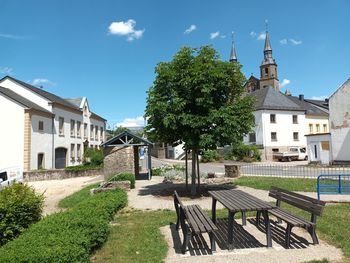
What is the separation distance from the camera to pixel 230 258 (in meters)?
5.54

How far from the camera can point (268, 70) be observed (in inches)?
2657

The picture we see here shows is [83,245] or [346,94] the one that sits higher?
[346,94]

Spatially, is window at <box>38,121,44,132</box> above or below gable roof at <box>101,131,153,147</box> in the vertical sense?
above

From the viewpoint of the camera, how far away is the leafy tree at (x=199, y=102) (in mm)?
11453

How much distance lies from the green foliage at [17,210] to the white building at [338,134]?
25.7 m

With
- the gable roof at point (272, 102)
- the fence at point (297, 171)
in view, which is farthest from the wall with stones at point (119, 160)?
the gable roof at point (272, 102)

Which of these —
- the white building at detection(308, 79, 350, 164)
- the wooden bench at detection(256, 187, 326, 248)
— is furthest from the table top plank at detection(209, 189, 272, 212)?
the white building at detection(308, 79, 350, 164)

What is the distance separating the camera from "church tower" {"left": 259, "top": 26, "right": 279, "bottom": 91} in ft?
219

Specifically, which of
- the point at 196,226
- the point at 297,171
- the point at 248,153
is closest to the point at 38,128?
the point at 297,171

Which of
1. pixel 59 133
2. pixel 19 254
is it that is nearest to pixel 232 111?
pixel 19 254

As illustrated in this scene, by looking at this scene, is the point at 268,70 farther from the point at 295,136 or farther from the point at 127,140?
the point at 127,140

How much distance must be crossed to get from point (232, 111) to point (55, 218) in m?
7.67

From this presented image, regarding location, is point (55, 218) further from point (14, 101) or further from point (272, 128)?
point (272, 128)

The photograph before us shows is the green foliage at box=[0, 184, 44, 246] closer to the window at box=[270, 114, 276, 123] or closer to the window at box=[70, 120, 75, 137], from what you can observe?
the window at box=[70, 120, 75, 137]
